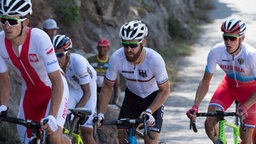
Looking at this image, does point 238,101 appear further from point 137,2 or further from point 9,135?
point 137,2

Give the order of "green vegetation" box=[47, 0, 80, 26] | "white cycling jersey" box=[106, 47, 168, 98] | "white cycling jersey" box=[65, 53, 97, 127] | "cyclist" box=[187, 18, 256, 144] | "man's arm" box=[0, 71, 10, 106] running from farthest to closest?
1. "green vegetation" box=[47, 0, 80, 26]
2. "white cycling jersey" box=[65, 53, 97, 127]
3. "cyclist" box=[187, 18, 256, 144]
4. "white cycling jersey" box=[106, 47, 168, 98]
5. "man's arm" box=[0, 71, 10, 106]

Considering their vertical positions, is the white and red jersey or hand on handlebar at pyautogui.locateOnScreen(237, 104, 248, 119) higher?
the white and red jersey

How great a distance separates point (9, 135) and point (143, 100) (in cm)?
224

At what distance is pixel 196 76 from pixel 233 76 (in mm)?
12126

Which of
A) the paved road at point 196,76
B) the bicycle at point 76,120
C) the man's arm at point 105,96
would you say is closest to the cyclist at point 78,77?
the bicycle at point 76,120

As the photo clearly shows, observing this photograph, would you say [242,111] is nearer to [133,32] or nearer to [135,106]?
[135,106]

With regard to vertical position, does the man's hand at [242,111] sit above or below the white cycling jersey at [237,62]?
below

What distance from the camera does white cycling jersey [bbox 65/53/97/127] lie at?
9.36 m

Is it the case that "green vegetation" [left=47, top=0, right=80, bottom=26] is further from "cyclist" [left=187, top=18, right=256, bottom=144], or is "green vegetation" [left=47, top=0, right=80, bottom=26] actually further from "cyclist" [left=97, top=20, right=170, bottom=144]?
"cyclist" [left=97, top=20, right=170, bottom=144]

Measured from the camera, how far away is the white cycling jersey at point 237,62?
9305mm

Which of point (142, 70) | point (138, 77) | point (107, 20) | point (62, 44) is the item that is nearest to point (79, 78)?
point (62, 44)

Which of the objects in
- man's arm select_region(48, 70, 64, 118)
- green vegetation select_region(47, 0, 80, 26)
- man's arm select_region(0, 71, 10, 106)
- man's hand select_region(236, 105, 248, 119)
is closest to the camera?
man's arm select_region(48, 70, 64, 118)

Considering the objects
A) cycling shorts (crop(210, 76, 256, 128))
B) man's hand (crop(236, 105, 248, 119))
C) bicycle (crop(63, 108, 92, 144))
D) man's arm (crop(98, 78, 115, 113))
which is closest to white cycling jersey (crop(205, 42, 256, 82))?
cycling shorts (crop(210, 76, 256, 128))

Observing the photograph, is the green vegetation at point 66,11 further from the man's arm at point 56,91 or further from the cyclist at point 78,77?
the man's arm at point 56,91
